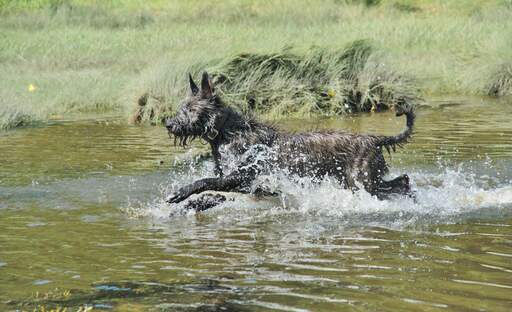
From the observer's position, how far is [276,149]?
9312 millimetres

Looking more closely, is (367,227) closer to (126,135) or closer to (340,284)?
(340,284)

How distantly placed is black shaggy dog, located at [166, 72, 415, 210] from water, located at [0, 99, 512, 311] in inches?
6.5

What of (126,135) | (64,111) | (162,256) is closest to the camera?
(162,256)

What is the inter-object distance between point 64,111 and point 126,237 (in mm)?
9833

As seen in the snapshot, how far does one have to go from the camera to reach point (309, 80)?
54.2 feet

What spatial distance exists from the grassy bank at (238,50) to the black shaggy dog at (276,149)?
6126 millimetres

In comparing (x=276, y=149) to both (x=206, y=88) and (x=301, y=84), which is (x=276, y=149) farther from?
(x=301, y=84)

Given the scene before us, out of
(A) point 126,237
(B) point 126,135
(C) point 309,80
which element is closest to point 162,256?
(A) point 126,237

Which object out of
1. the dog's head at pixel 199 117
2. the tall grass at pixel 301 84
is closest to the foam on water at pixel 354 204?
the dog's head at pixel 199 117

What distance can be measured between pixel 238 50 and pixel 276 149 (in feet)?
25.1

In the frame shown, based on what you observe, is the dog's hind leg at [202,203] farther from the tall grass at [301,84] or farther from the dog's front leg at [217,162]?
the tall grass at [301,84]

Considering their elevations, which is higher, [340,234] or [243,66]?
[243,66]

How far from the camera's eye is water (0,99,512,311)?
5852 millimetres

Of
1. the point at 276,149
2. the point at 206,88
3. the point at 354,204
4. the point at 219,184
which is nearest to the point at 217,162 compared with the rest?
Answer: the point at 219,184
